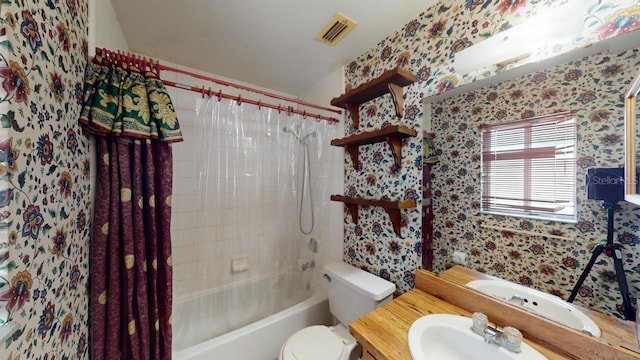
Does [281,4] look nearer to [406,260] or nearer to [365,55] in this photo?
[365,55]

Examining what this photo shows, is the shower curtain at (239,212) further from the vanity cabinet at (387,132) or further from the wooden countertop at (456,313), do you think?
the wooden countertop at (456,313)

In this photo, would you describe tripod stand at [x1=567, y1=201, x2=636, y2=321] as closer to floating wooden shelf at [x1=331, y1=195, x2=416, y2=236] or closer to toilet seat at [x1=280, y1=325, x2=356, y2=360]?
floating wooden shelf at [x1=331, y1=195, x2=416, y2=236]

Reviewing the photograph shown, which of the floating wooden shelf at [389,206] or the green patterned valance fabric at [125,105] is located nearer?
the green patterned valance fabric at [125,105]

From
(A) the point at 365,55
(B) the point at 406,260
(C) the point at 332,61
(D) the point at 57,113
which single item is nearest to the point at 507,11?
(A) the point at 365,55

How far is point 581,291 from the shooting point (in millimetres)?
715

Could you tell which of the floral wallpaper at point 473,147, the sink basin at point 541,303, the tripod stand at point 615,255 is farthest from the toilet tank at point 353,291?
the tripod stand at point 615,255

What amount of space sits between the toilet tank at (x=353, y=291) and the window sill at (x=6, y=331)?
1.25 meters

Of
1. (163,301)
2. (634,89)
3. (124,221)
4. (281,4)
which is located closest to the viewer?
(634,89)

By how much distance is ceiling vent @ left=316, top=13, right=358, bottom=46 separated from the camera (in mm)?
1233

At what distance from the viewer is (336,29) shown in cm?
132

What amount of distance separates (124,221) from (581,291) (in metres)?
1.73

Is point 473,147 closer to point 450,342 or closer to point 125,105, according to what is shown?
point 450,342

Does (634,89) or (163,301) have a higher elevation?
(634,89)

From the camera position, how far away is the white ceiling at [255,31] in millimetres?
1147
